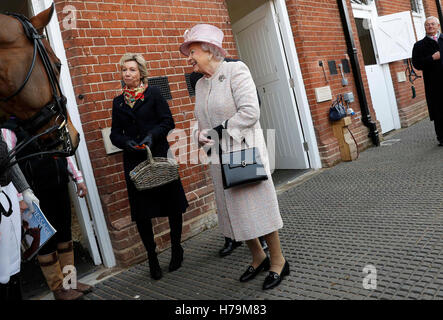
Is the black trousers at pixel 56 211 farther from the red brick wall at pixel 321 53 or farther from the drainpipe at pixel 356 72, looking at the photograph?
the drainpipe at pixel 356 72

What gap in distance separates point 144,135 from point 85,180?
0.94 m

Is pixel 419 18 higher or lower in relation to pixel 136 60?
higher

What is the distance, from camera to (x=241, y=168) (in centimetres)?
260

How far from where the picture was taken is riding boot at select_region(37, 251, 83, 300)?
10.4 ft

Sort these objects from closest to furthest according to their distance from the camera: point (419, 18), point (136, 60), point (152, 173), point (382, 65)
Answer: point (152, 173), point (136, 60), point (382, 65), point (419, 18)

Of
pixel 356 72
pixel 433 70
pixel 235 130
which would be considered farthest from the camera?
pixel 356 72

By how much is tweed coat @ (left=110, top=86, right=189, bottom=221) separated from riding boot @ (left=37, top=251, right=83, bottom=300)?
0.75 metres

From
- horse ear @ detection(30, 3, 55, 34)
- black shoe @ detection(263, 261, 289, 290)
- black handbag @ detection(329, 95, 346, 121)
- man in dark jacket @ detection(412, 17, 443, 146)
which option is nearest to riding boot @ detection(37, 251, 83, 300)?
black shoe @ detection(263, 261, 289, 290)

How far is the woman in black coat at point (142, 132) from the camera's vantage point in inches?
130

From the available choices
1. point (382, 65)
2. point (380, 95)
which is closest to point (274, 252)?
point (380, 95)

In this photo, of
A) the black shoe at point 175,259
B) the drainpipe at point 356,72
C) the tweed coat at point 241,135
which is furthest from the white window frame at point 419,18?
the black shoe at point 175,259

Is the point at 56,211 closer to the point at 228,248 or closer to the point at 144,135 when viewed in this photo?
the point at 144,135

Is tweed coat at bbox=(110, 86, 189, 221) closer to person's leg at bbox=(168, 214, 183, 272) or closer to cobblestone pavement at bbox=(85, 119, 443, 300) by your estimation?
person's leg at bbox=(168, 214, 183, 272)

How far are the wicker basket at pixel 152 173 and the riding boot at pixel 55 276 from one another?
1.00 m
